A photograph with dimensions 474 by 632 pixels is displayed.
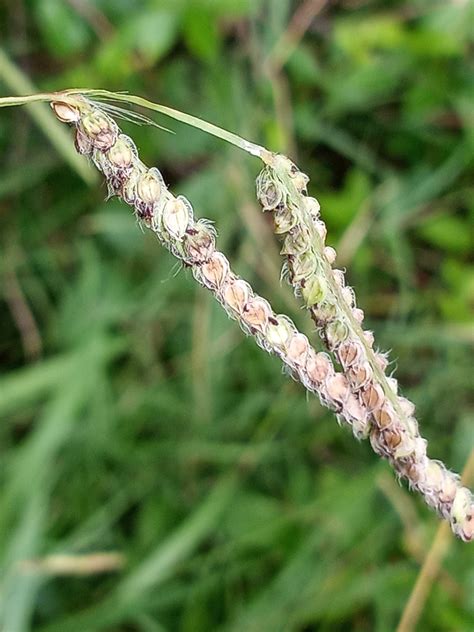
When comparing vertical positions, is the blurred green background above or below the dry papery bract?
above

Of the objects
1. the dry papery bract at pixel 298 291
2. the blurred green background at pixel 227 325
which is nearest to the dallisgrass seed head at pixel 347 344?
the dry papery bract at pixel 298 291

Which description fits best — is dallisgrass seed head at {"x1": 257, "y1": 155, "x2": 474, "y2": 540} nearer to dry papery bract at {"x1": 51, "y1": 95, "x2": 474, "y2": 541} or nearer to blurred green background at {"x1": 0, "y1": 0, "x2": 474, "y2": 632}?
dry papery bract at {"x1": 51, "y1": 95, "x2": 474, "y2": 541}

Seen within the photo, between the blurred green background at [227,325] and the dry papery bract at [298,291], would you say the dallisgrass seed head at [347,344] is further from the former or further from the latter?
the blurred green background at [227,325]

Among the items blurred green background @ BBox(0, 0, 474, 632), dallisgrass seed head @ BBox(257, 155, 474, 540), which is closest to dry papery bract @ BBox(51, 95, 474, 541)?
dallisgrass seed head @ BBox(257, 155, 474, 540)

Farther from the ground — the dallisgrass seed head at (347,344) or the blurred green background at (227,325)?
the blurred green background at (227,325)

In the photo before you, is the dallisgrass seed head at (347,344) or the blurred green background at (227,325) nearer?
the dallisgrass seed head at (347,344)

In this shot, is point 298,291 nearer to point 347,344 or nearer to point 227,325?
point 347,344

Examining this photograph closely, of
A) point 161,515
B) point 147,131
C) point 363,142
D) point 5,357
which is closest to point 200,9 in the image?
point 147,131
